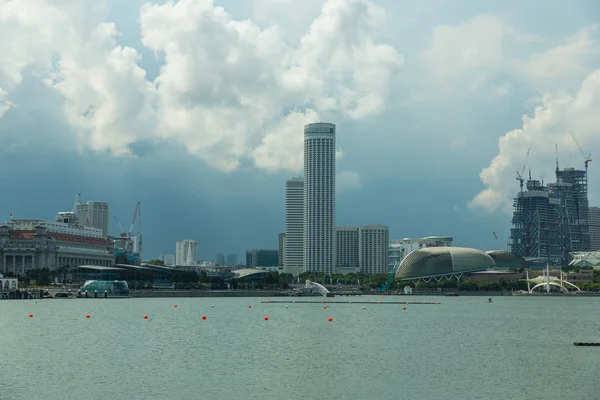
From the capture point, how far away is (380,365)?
7694 cm

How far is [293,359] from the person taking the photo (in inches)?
3206

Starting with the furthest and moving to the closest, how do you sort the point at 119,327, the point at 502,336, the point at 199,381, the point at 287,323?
1. the point at 287,323
2. the point at 119,327
3. the point at 502,336
4. the point at 199,381

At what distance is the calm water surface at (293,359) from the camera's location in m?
62.4

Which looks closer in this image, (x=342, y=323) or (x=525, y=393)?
(x=525, y=393)

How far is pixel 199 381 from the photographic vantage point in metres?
66.9

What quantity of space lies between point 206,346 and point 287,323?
38681 millimetres

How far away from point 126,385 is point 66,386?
4.23 meters

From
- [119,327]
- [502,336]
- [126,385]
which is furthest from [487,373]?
[119,327]

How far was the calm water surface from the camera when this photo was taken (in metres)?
62.4

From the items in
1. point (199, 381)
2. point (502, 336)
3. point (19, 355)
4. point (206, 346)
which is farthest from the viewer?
point (502, 336)

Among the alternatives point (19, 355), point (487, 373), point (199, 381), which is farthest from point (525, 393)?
point (19, 355)

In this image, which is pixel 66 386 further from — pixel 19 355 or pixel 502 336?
pixel 502 336

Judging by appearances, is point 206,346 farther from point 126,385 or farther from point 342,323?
point 342,323

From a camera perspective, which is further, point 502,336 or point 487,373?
point 502,336
